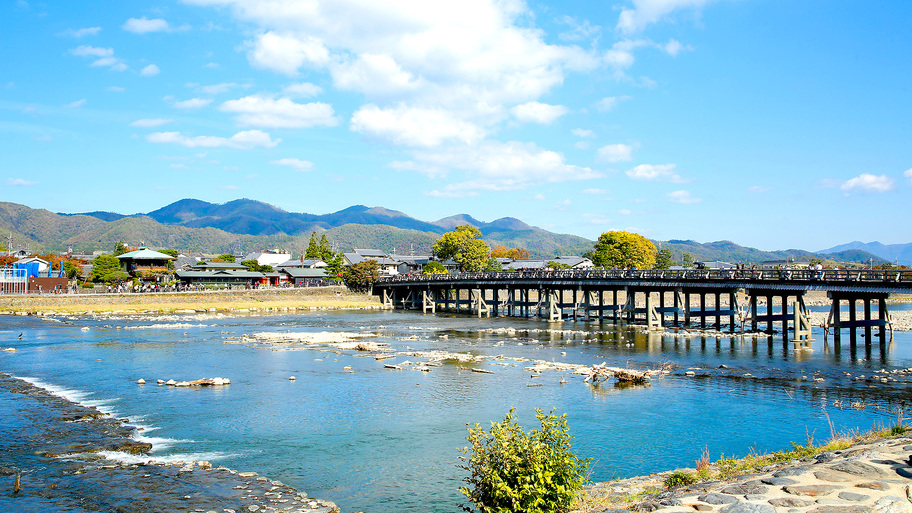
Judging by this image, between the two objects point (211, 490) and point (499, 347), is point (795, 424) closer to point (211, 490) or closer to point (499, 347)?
point (211, 490)

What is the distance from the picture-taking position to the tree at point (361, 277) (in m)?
95.3

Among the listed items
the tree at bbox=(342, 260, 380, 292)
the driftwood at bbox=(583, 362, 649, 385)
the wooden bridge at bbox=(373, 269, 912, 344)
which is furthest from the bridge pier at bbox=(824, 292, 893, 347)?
the tree at bbox=(342, 260, 380, 292)

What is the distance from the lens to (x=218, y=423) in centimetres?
1970

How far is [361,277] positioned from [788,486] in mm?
88093

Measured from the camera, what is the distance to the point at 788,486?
9.78 m

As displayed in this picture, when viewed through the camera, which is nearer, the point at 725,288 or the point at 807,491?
the point at 807,491

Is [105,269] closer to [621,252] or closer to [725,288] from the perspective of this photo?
[621,252]

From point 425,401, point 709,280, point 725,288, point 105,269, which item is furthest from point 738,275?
point 105,269

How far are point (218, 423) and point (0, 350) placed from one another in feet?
83.6

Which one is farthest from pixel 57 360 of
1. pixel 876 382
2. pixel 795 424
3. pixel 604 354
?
pixel 876 382

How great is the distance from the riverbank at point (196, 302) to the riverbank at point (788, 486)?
67.5 m

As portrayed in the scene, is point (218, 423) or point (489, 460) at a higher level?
point (489, 460)

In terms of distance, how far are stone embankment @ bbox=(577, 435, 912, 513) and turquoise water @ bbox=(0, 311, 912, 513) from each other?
165 inches

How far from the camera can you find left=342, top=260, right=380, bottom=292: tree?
95.3m
